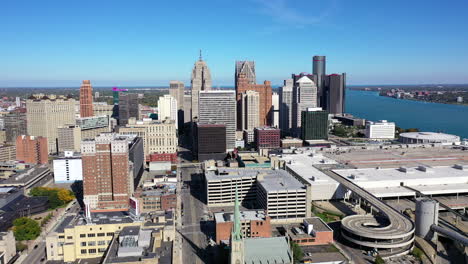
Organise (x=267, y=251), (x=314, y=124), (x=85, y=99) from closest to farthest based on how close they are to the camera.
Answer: (x=267, y=251) < (x=314, y=124) < (x=85, y=99)

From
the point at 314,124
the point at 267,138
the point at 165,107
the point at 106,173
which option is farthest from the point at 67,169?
the point at 314,124

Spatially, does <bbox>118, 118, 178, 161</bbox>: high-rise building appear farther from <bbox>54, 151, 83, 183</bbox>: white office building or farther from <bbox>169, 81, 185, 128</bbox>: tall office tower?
<bbox>169, 81, 185, 128</bbox>: tall office tower

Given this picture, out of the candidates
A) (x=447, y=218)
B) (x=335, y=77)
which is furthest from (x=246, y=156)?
(x=335, y=77)

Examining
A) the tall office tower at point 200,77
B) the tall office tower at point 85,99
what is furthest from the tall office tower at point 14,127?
the tall office tower at point 200,77

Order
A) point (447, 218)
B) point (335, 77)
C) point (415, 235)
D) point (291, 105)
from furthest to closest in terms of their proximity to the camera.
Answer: point (335, 77) < point (291, 105) < point (447, 218) < point (415, 235)

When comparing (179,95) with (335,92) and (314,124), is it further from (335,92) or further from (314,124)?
(335,92)

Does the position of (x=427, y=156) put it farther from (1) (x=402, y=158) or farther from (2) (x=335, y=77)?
(2) (x=335, y=77)
